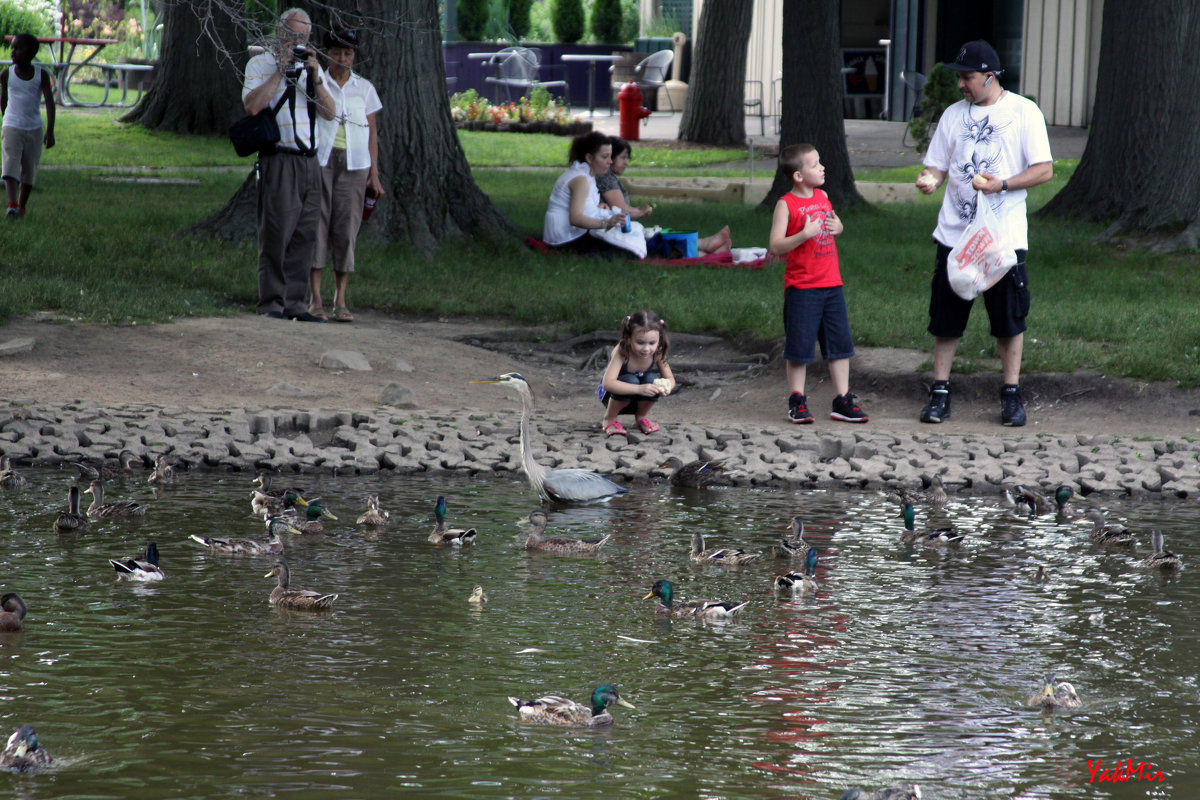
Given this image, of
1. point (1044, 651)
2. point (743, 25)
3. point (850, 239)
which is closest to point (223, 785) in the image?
point (1044, 651)

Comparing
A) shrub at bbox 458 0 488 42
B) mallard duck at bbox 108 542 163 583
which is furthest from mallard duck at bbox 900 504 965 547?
shrub at bbox 458 0 488 42

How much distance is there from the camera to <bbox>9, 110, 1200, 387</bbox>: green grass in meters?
11.8

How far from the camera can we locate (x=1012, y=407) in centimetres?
1033

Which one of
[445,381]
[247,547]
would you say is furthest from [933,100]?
[247,547]

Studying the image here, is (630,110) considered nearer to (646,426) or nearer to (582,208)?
(582,208)

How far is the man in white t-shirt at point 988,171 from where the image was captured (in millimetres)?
9602

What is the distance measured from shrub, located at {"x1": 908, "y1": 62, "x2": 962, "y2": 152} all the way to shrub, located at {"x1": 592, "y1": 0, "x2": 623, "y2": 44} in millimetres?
22520

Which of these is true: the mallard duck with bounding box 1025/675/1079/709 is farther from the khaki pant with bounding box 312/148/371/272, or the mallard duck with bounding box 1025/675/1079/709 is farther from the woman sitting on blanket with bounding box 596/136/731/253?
the woman sitting on blanket with bounding box 596/136/731/253

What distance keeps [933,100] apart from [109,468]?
21.1 meters

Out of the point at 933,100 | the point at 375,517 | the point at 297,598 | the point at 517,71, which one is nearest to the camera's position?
the point at 297,598

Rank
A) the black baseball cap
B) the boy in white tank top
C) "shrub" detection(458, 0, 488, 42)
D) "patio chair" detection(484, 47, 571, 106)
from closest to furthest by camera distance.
→ the black baseball cap
the boy in white tank top
"patio chair" detection(484, 47, 571, 106)
"shrub" detection(458, 0, 488, 42)

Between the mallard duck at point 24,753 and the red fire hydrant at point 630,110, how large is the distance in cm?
2811

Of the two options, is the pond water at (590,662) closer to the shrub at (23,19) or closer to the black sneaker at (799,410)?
the black sneaker at (799,410)

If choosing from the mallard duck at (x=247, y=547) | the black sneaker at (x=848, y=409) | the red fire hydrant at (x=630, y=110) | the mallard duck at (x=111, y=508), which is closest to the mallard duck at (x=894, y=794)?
the mallard duck at (x=247, y=547)
